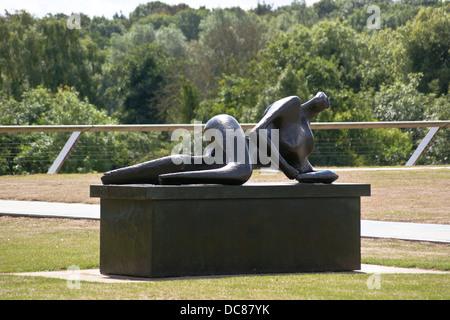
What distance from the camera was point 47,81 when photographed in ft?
180

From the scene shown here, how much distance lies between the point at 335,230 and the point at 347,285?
3.92ft

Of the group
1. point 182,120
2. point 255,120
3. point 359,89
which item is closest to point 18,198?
point 255,120

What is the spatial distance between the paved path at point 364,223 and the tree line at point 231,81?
5.37 m

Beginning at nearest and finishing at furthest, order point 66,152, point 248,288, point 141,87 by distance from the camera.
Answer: point 248,288, point 66,152, point 141,87

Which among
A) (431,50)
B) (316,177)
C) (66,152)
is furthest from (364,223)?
(431,50)

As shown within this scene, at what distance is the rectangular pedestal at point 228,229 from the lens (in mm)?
7711

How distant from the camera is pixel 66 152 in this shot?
64.6 ft

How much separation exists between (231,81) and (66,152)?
3298 cm

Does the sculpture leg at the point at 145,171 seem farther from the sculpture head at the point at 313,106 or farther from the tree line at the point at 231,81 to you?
the tree line at the point at 231,81

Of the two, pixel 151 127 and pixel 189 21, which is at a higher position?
pixel 189 21

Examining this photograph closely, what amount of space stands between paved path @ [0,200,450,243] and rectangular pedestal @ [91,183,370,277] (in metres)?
2.91

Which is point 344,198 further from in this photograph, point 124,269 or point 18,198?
point 18,198

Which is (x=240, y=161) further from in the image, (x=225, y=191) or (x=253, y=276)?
(x=253, y=276)

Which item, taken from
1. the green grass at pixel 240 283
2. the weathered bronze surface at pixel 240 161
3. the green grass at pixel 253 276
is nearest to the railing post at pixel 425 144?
the green grass at pixel 253 276
